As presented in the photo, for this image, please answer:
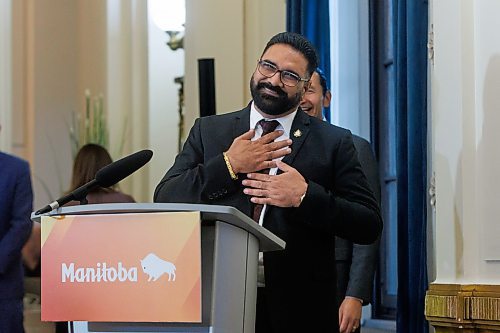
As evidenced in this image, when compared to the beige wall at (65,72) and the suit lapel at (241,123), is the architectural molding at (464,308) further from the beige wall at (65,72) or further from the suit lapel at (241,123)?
the beige wall at (65,72)

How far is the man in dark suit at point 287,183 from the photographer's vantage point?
270 centimetres

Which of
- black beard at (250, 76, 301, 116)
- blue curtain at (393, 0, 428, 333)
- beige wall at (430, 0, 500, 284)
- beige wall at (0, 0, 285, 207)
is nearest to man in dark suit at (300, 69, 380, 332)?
blue curtain at (393, 0, 428, 333)

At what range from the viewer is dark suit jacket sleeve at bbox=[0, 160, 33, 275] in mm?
5207

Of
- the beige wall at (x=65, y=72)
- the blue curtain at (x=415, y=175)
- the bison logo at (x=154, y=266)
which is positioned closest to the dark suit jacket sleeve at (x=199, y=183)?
the bison logo at (x=154, y=266)

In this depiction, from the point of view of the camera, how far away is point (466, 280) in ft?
11.2

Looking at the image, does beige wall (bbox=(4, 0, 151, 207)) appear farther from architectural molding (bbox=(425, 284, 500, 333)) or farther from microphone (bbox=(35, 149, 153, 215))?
microphone (bbox=(35, 149, 153, 215))

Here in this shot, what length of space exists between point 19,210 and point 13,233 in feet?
0.43

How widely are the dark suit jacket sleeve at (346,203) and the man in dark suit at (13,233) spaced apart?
2645 mm

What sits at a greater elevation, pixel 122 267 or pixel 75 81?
pixel 75 81

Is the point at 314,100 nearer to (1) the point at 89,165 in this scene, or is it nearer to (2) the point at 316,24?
(2) the point at 316,24

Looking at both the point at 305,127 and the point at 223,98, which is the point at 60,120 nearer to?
the point at 223,98

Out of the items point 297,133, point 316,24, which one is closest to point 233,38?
point 316,24

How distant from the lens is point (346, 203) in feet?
9.13

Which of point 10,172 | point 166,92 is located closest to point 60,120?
point 166,92
